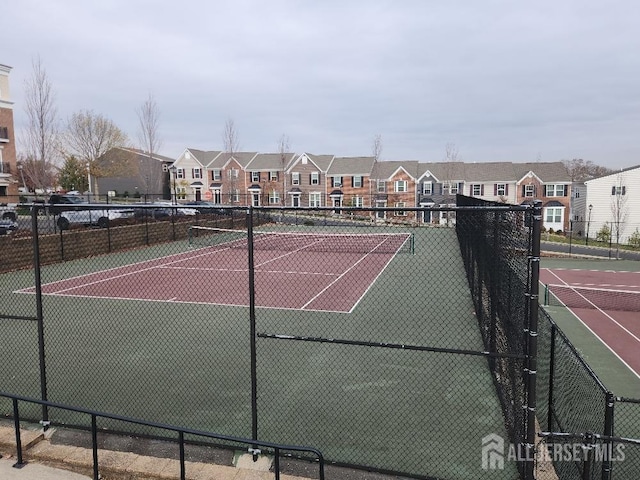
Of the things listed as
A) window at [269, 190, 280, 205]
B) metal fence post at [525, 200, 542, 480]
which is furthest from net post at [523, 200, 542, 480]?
window at [269, 190, 280, 205]

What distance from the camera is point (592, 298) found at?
57.1 feet

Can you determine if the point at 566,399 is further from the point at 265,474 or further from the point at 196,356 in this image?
the point at 196,356

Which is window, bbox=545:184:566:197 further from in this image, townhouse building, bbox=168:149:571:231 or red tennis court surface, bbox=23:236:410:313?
red tennis court surface, bbox=23:236:410:313

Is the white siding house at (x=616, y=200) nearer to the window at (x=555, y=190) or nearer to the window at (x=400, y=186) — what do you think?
the window at (x=555, y=190)

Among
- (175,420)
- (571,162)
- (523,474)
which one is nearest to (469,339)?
(523,474)

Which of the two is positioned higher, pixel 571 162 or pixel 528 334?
pixel 571 162

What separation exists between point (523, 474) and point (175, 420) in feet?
13.4

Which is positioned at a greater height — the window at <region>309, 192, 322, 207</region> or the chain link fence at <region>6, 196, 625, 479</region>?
the window at <region>309, 192, 322, 207</region>

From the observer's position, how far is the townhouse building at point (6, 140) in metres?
39.4

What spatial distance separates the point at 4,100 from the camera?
3962 cm

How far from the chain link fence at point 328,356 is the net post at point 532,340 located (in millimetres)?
21

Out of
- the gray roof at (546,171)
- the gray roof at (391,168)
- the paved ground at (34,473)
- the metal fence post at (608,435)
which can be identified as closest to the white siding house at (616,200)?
the gray roof at (546,171)

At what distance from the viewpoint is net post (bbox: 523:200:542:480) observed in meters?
3.88

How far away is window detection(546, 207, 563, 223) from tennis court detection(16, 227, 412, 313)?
32388 millimetres
